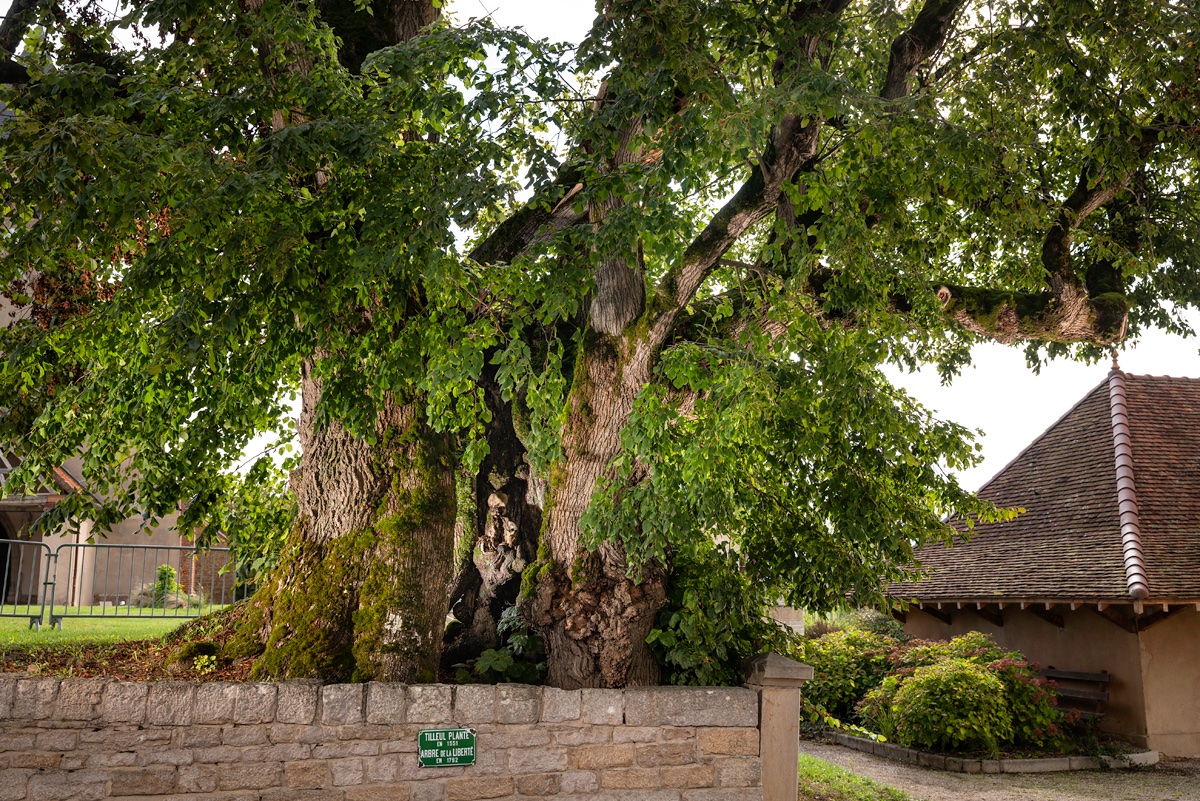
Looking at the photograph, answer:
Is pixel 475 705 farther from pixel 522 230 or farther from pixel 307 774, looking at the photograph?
pixel 522 230

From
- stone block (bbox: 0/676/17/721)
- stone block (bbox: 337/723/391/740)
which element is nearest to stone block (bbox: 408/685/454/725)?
stone block (bbox: 337/723/391/740)

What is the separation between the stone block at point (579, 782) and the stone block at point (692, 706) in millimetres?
475

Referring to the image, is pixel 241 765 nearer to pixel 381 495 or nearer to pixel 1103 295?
pixel 381 495

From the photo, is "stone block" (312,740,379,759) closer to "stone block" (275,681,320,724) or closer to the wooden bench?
"stone block" (275,681,320,724)

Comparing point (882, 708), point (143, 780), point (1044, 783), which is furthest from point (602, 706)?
point (882, 708)

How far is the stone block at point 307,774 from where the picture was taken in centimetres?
625

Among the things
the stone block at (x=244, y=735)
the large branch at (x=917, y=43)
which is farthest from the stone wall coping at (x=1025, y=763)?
the stone block at (x=244, y=735)

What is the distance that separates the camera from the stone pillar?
23.8 ft

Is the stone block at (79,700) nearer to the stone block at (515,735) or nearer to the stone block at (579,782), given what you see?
the stone block at (515,735)

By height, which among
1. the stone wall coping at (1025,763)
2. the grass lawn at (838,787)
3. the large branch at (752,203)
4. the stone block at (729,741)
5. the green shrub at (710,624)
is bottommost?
the stone wall coping at (1025,763)

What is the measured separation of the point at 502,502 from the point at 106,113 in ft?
15.2

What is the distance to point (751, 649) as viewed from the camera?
7.80 metres

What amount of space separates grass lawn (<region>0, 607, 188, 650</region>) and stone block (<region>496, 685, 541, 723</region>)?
4.42m

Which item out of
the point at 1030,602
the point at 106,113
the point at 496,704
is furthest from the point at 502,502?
the point at 1030,602
